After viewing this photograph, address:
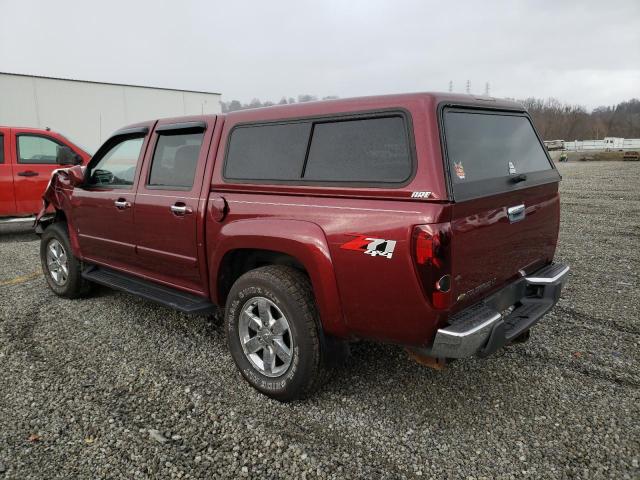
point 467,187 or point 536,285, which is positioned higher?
point 467,187

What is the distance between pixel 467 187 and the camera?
7.87 ft

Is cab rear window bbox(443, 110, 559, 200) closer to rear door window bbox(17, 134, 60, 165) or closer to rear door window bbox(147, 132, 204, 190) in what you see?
rear door window bbox(147, 132, 204, 190)

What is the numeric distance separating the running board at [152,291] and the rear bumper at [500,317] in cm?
173

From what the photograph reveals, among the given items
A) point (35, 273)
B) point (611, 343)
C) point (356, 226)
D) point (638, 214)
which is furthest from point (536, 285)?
point (638, 214)

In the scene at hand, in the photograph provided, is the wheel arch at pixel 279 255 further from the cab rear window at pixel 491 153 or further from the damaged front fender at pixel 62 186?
the damaged front fender at pixel 62 186

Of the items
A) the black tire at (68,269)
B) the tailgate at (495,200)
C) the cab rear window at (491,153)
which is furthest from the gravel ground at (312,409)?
the cab rear window at (491,153)

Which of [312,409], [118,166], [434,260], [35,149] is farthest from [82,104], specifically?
[434,260]

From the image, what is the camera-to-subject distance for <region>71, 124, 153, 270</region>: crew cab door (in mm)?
3984

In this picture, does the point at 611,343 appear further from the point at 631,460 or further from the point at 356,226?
the point at 356,226

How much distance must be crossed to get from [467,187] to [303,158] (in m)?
1.00

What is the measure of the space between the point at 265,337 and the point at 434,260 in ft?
4.18

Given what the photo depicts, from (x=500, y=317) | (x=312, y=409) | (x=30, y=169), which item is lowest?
(x=312, y=409)

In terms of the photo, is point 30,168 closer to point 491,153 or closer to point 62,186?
point 62,186

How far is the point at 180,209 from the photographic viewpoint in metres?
3.43
